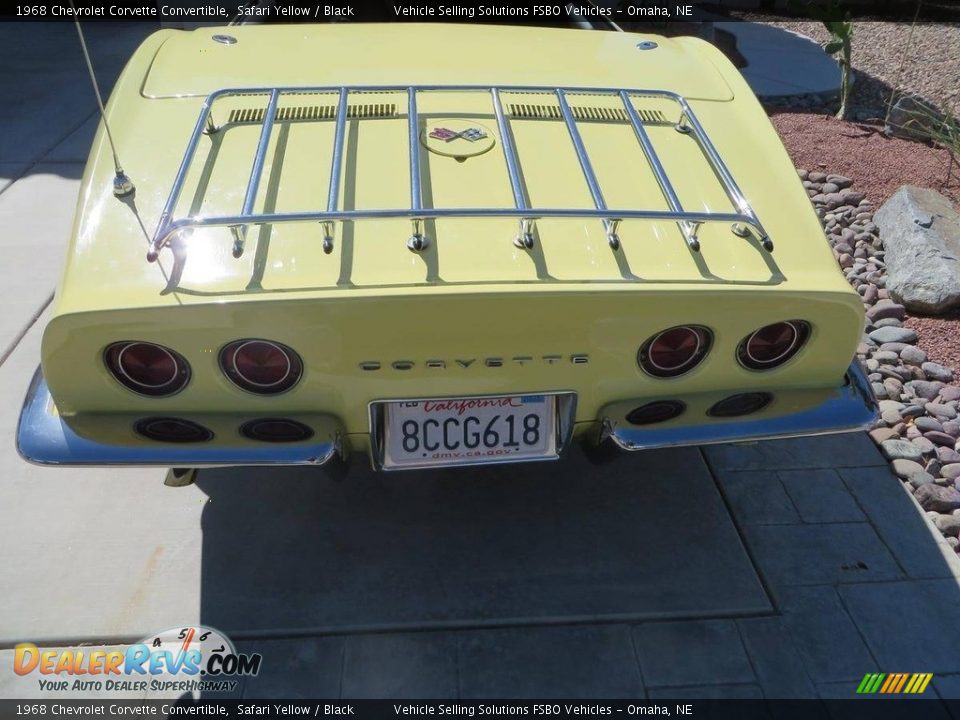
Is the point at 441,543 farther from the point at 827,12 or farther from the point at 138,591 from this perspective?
the point at 827,12

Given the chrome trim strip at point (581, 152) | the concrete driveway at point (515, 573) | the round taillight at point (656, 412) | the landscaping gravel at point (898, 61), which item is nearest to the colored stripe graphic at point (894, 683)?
the concrete driveway at point (515, 573)

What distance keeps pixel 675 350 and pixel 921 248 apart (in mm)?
2571

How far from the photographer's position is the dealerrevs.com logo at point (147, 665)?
2176 mm

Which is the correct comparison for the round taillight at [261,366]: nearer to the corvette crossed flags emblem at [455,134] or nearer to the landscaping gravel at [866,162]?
the corvette crossed flags emblem at [455,134]

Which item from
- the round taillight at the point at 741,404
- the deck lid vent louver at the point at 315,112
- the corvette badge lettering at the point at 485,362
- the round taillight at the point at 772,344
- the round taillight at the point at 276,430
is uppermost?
the deck lid vent louver at the point at 315,112

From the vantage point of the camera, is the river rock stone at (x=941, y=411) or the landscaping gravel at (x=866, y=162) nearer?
the river rock stone at (x=941, y=411)

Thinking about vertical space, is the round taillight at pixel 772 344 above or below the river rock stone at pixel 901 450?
above

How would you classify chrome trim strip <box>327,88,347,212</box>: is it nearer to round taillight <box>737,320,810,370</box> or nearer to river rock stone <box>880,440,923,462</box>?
round taillight <box>737,320,810,370</box>

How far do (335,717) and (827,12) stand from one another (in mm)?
5840

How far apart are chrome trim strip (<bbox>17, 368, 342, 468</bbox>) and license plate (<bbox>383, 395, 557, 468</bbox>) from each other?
0.60 ft

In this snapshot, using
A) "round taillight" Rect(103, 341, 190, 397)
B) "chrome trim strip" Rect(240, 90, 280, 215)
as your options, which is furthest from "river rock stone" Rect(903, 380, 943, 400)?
"round taillight" Rect(103, 341, 190, 397)

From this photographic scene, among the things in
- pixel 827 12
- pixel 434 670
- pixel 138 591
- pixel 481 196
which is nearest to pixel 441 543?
pixel 434 670

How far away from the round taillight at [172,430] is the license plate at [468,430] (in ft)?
1.61

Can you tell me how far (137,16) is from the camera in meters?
8.96
